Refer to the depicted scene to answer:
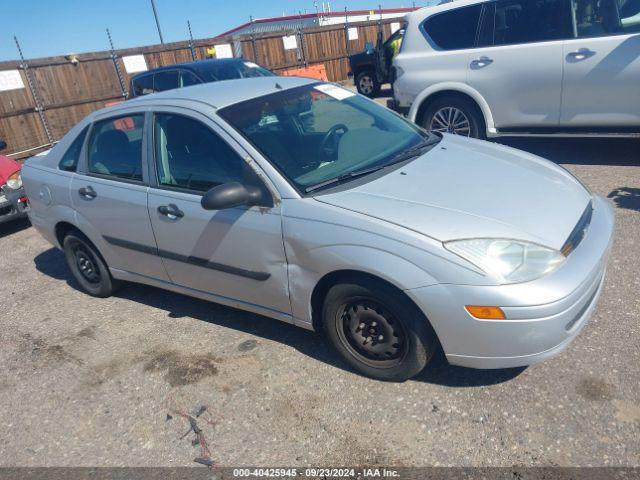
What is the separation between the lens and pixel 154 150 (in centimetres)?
355

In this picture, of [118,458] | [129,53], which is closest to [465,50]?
[118,458]

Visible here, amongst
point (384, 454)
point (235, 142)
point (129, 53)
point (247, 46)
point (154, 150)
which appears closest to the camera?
point (384, 454)

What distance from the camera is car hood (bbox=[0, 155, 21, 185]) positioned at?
650 centimetres

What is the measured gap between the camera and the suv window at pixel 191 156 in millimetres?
3172

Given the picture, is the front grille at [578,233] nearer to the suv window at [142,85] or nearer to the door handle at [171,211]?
the door handle at [171,211]

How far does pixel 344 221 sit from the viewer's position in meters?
2.71

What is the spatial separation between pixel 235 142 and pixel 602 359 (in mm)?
2417

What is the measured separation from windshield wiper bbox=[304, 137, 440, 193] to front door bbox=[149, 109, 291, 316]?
0.30 meters

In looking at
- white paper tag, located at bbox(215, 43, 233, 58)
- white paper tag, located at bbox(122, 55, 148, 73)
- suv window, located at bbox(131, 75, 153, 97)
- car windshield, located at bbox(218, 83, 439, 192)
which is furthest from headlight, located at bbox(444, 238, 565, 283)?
white paper tag, located at bbox(215, 43, 233, 58)

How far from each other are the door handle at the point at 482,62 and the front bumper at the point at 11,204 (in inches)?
225

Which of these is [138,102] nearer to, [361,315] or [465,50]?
[361,315]

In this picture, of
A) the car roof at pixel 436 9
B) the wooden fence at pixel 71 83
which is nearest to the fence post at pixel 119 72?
the wooden fence at pixel 71 83

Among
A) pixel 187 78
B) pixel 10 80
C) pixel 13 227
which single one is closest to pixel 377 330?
pixel 13 227

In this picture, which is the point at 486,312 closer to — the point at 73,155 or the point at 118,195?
the point at 118,195
